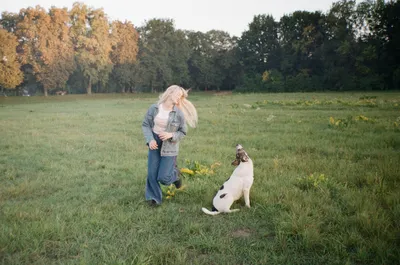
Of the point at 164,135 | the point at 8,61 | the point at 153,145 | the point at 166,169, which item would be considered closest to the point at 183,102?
the point at 164,135

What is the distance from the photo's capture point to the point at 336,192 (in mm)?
5363

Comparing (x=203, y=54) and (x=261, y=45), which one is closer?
(x=261, y=45)

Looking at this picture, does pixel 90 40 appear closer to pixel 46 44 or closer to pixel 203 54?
pixel 46 44

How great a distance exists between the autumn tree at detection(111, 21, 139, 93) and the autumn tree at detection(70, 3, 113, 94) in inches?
189

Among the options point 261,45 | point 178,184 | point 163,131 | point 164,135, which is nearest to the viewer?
point 164,135

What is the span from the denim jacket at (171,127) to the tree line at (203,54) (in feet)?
162

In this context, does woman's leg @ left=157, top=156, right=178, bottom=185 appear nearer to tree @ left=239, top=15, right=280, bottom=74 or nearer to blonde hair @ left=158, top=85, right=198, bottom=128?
blonde hair @ left=158, top=85, right=198, bottom=128

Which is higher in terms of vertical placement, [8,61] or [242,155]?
[8,61]

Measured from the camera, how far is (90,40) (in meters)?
53.8

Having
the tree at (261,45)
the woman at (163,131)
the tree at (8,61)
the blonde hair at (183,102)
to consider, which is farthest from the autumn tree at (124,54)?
the woman at (163,131)

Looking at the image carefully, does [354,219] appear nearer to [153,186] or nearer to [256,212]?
[256,212]

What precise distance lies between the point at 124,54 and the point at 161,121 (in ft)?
202

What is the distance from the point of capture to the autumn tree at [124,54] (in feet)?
204

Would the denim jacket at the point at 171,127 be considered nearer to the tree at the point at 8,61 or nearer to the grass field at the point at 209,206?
the grass field at the point at 209,206
